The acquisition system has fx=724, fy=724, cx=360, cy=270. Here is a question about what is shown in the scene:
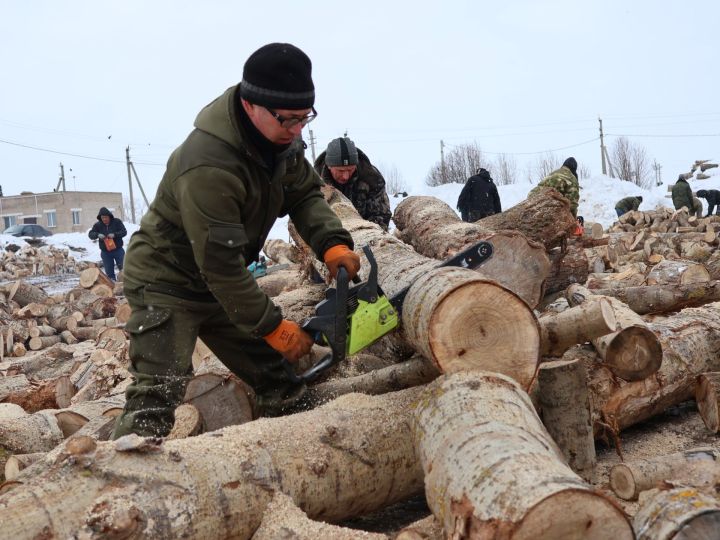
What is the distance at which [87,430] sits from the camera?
4043 millimetres

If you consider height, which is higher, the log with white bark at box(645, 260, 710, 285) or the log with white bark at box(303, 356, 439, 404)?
the log with white bark at box(645, 260, 710, 285)

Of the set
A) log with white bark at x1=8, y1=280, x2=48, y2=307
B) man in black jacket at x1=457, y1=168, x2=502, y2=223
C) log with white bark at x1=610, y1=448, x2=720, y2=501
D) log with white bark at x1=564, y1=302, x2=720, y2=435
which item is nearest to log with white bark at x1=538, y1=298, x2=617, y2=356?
log with white bark at x1=564, y1=302, x2=720, y2=435

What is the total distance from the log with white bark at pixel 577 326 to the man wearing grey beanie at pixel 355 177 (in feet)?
9.49

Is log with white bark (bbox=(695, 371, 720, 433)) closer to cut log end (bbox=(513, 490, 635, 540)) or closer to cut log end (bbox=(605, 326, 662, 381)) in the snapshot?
cut log end (bbox=(605, 326, 662, 381))

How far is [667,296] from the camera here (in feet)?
17.4

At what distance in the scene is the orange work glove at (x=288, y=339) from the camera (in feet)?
10.6

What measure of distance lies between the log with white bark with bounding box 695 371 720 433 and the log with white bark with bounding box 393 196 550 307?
3.68 ft

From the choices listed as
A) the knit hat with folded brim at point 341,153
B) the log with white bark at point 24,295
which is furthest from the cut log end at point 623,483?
the log with white bark at point 24,295

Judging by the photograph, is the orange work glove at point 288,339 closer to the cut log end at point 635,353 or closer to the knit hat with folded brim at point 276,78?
the knit hat with folded brim at point 276,78

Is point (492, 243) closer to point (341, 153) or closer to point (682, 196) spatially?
point (341, 153)

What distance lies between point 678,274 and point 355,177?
3680mm

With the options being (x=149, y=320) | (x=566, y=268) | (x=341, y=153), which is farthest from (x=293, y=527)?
(x=566, y=268)

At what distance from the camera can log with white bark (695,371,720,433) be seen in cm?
375

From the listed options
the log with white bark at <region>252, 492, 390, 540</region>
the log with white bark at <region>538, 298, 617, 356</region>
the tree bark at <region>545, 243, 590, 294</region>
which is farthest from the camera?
the tree bark at <region>545, 243, 590, 294</region>
